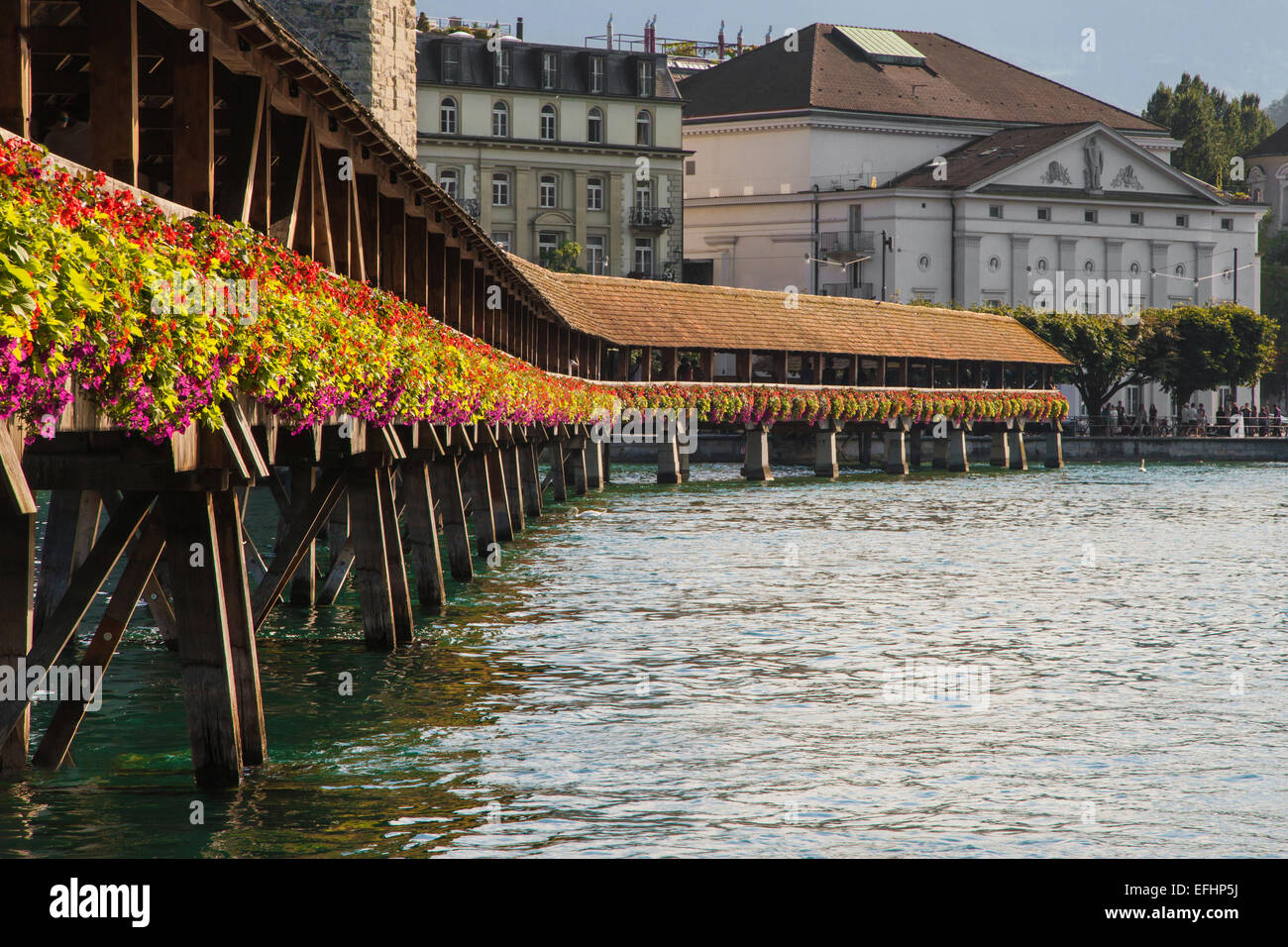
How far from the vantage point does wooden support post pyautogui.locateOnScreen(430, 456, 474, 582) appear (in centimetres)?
2259

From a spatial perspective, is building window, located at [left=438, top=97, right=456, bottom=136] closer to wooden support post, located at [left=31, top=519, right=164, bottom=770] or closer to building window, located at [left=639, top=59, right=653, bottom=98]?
building window, located at [left=639, top=59, right=653, bottom=98]

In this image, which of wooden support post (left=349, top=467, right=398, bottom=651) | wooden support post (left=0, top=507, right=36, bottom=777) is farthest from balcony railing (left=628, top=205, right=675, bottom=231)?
wooden support post (left=0, top=507, right=36, bottom=777)

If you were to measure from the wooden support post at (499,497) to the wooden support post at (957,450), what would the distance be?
109 feet

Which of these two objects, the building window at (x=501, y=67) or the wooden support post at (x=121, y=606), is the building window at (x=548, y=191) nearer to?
the building window at (x=501, y=67)

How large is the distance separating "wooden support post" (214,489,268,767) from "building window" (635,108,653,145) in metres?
70.4

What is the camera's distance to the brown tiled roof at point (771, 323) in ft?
161

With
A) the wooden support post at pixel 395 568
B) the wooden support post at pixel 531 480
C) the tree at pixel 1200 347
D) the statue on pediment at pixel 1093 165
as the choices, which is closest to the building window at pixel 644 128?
the statue on pediment at pixel 1093 165

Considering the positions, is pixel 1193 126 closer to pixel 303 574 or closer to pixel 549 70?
pixel 549 70

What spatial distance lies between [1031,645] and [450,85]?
6027 cm

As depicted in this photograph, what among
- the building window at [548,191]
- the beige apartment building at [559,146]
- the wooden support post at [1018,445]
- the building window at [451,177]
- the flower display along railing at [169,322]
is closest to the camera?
the flower display along railing at [169,322]

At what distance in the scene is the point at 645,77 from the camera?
80.4m
